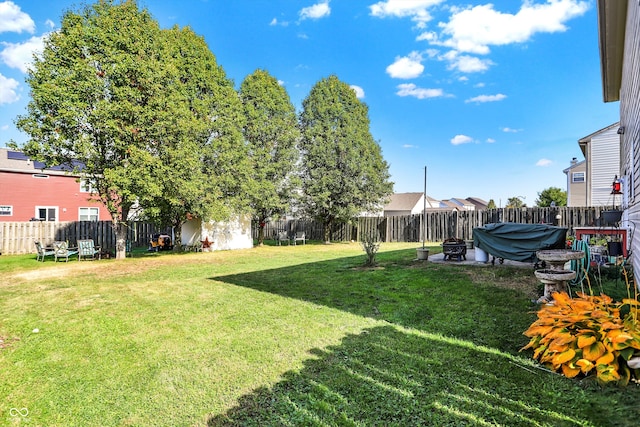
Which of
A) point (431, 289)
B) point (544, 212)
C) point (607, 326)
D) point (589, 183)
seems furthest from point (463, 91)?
point (607, 326)

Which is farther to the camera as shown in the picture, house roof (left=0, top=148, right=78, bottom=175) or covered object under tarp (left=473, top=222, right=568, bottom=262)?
house roof (left=0, top=148, right=78, bottom=175)

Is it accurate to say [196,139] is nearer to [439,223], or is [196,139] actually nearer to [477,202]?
[439,223]

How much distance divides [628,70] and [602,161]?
1768 cm

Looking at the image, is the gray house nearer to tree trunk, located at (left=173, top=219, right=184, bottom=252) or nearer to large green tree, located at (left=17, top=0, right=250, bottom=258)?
large green tree, located at (left=17, top=0, right=250, bottom=258)

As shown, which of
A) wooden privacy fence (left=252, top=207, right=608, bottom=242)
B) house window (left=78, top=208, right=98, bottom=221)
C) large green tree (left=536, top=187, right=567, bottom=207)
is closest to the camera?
wooden privacy fence (left=252, top=207, right=608, bottom=242)

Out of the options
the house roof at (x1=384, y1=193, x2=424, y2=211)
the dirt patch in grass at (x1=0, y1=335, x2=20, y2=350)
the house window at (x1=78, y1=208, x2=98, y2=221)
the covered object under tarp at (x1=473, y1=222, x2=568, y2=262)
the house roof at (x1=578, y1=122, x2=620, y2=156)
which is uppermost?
the house roof at (x1=578, y1=122, x2=620, y2=156)

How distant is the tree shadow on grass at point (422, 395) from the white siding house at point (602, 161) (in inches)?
829

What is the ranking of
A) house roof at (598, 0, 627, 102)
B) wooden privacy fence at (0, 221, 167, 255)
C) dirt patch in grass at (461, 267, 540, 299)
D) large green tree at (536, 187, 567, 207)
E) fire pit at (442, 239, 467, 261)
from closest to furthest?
1. house roof at (598, 0, 627, 102)
2. dirt patch in grass at (461, 267, 540, 299)
3. fire pit at (442, 239, 467, 261)
4. wooden privacy fence at (0, 221, 167, 255)
5. large green tree at (536, 187, 567, 207)

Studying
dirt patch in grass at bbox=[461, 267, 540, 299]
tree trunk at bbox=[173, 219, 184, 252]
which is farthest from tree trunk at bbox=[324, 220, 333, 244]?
dirt patch in grass at bbox=[461, 267, 540, 299]

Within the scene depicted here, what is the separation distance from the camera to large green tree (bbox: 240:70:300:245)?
17.7 metres

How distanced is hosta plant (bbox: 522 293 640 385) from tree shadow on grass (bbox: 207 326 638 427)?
208 mm

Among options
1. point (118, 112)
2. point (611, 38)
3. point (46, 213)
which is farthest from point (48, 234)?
point (611, 38)

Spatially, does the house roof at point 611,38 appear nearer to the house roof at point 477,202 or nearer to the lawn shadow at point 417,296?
the lawn shadow at point 417,296

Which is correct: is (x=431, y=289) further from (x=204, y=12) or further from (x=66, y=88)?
(x=204, y=12)
